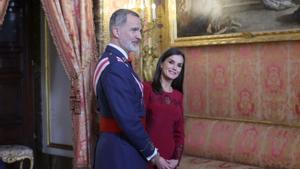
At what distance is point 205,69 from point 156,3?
105cm

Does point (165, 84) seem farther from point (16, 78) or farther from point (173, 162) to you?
point (16, 78)

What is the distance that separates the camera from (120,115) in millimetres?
2363

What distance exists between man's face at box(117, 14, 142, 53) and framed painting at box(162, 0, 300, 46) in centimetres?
193

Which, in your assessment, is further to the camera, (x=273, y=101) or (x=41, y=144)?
(x=41, y=144)

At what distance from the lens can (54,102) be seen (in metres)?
5.60

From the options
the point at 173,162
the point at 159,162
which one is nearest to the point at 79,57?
the point at 173,162

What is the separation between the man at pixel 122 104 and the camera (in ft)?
7.81

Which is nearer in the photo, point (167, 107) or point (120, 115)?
point (120, 115)

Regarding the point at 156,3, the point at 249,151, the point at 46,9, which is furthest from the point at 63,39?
the point at 249,151

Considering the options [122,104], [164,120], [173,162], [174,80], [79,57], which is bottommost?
[173,162]

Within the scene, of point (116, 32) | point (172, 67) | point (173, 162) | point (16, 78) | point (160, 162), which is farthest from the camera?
point (16, 78)

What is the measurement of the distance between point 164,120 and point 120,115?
536 mm

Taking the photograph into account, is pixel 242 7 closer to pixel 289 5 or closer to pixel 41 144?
pixel 289 5

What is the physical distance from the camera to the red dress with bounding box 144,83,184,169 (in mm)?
2832
